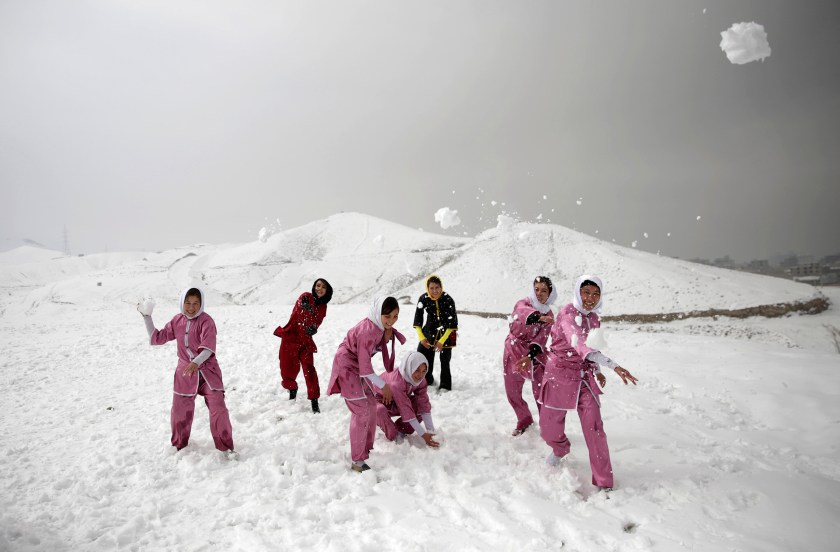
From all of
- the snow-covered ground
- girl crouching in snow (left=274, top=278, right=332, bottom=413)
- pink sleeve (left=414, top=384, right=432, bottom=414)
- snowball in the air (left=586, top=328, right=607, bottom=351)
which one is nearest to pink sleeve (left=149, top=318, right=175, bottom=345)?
the snow-covered ground

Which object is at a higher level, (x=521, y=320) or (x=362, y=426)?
(x=521, y=320)

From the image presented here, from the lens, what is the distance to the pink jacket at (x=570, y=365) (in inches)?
178

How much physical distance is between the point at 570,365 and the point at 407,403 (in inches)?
85.4

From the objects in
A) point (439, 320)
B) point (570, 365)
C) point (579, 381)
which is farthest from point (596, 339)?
point (439, 320)

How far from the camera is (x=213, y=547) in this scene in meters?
3.43

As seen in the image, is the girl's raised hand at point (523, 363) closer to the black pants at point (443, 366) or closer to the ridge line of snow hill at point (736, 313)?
the black pants at point (443, 366)

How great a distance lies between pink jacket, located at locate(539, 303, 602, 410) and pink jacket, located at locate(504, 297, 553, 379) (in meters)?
0.90

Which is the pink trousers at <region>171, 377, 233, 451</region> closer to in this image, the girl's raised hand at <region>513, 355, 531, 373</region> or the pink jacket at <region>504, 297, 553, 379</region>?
the girl's raised hand at <region>513, 355, 531, 373</region>

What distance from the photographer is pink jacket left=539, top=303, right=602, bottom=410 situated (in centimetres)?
452

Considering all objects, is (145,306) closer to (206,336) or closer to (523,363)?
(206,336)

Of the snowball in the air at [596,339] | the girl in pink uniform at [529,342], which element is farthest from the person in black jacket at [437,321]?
the snowball in the air at [596,339]

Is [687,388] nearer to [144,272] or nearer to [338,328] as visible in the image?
[338,328]

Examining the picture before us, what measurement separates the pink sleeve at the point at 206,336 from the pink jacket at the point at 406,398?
88.9 inches

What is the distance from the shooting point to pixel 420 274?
3278 centimetres
